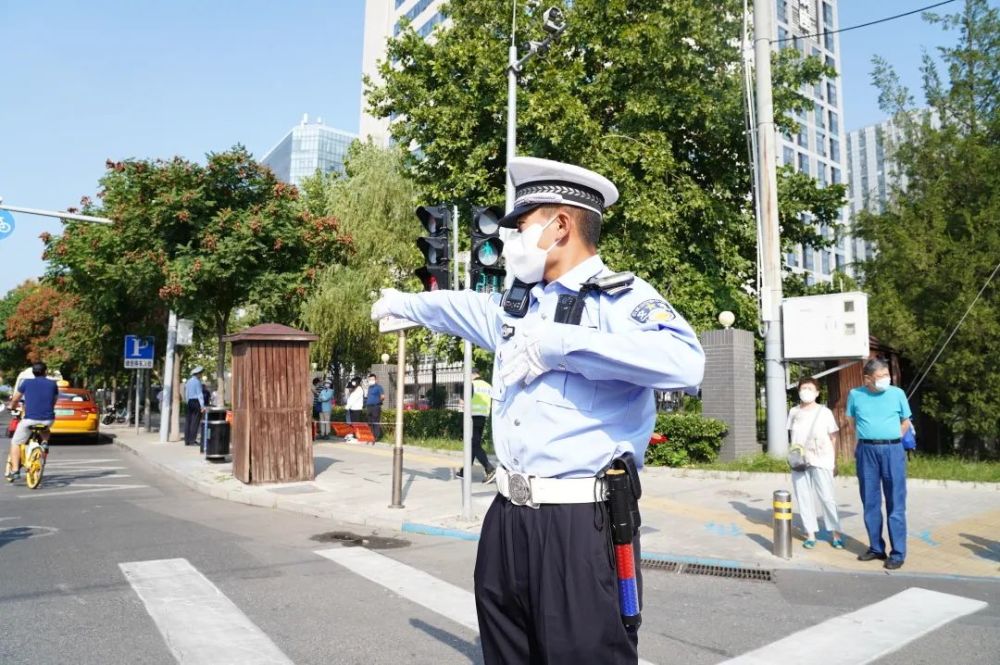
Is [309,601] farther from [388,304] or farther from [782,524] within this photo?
[782,524]

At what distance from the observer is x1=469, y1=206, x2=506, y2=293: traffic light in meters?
7.03

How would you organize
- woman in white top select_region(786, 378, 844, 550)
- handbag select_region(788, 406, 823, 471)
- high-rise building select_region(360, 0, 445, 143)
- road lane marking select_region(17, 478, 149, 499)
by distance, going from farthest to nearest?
high-rise building select_region(360, 0, 445, 143)
road lane marking select_region(17, 478, 149, 499)
handbag select_region(788, 406, 823, 471)
woman in white top select_region(786, 378, 844, 550)

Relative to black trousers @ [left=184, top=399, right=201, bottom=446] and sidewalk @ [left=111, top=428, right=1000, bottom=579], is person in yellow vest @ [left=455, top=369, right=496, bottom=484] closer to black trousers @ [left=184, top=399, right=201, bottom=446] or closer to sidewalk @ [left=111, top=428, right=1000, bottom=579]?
Answer: sidewalk @ [left=111, top=428, right=1000, bottom=579]

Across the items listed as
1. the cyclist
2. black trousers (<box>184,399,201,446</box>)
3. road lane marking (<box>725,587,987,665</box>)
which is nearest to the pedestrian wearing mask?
road lane marking (<box>725,587,987,665</box>)

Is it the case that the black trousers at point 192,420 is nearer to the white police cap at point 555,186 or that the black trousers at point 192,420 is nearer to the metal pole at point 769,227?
the metal pole at point 769,227

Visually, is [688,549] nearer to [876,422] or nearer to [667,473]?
[876,422]

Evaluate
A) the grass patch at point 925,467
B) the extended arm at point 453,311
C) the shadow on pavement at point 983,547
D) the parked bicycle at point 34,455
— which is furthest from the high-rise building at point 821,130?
the extended arm at point 453,311

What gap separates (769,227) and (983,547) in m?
6.49

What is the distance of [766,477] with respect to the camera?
11.6 metres

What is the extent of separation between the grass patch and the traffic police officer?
1042cm

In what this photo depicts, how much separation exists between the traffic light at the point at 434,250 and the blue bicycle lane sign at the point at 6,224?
1278cm

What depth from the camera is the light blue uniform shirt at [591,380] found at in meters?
2.05

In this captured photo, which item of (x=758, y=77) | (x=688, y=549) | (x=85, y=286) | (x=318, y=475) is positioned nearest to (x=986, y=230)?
(x=758, y=77)

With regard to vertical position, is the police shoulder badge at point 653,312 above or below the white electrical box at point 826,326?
below
